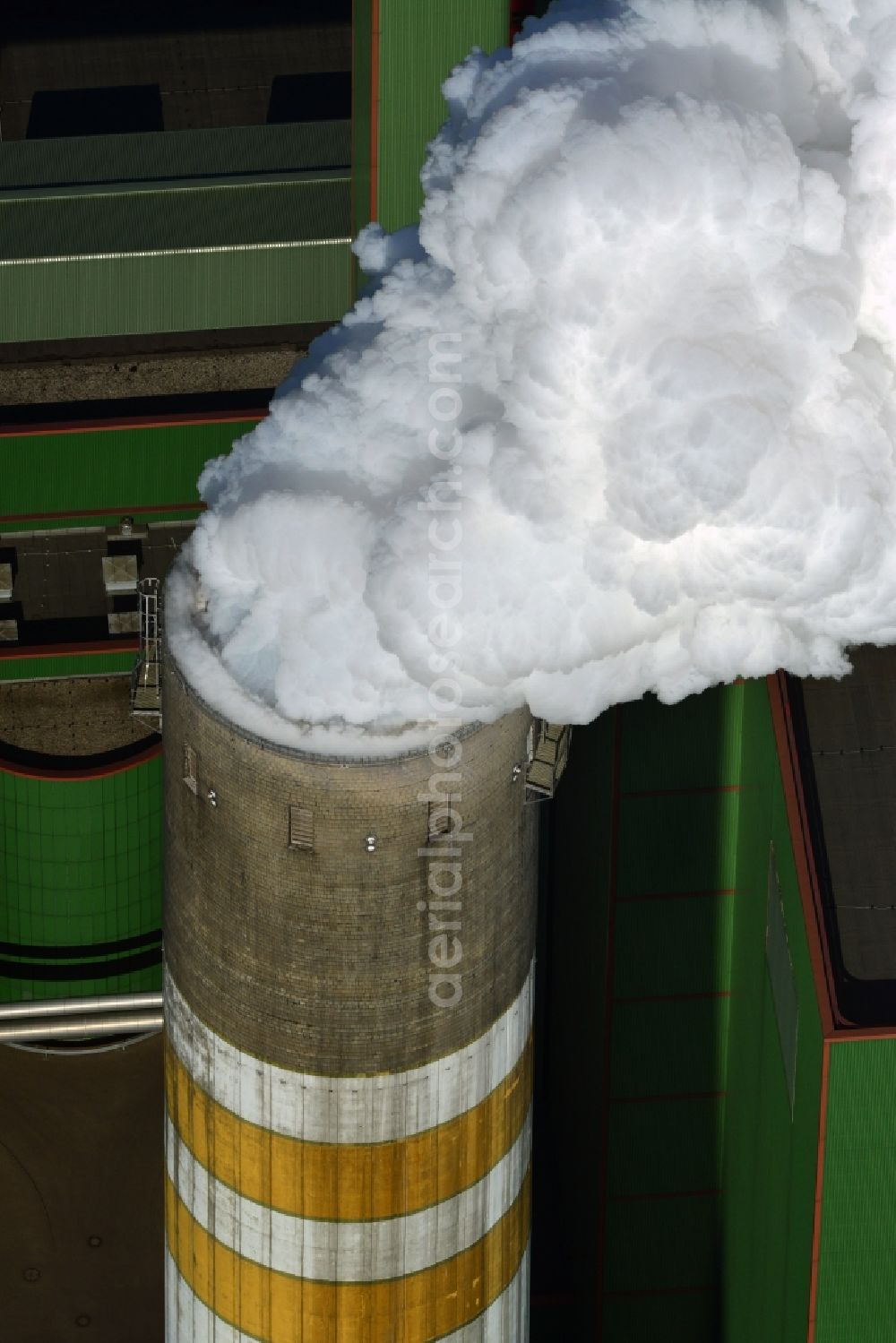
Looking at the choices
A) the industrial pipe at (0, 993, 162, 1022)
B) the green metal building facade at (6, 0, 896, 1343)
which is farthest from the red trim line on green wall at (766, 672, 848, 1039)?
the industrial pipe at (0, 993, 162, 1022)

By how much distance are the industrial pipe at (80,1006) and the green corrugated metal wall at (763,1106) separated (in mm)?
12368

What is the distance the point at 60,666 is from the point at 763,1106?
16730 mm

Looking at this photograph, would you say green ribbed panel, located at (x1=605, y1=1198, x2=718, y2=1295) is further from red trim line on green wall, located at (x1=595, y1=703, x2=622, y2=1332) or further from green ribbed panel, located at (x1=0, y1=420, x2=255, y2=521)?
green ribbed panel, located at (x1=0, y1=420, x2=255, y2=521)

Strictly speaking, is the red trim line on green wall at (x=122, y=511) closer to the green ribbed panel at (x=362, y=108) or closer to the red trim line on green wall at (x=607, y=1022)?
the green ribbed panel at (x=362, y=108)

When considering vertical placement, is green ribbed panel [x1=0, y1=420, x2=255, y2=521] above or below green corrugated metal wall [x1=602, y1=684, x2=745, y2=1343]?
above

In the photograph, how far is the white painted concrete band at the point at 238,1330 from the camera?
36.3m

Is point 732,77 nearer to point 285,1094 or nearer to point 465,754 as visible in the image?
point 465,754

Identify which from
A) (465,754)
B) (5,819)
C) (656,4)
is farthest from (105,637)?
(656,4)

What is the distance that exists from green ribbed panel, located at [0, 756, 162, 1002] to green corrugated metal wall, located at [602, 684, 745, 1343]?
451 inches

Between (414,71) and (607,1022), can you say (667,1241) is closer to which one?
(607,1022)

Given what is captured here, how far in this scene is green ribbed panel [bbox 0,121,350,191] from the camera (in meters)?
52.2

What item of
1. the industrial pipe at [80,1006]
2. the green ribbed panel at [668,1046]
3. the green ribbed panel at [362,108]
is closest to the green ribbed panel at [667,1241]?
the green ribbed panel at [668,1046]

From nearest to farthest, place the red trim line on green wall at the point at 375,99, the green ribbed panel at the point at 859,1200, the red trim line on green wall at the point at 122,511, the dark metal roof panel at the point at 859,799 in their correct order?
1. the green ribbed panel at the point at 859,1200
2. the dark metal roof panel at the point at 859,799
3. the red trim line on green wall at the point at 375,99
4. the red trim line on green wall at the point at 122,511

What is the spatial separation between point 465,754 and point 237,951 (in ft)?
13.5
